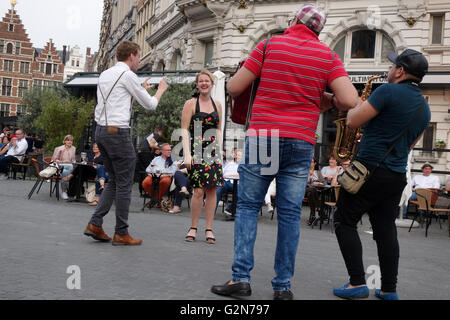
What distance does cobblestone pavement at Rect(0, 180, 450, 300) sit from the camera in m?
3.70

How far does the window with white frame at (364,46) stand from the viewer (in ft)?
74.3

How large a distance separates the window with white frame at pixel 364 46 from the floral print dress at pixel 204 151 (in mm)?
17947

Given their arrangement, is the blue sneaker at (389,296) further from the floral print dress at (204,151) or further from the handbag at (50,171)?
the handbag at (50,171)

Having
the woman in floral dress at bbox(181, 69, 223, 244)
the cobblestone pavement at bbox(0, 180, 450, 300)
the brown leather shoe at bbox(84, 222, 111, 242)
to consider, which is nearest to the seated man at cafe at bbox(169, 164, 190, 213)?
the cobblestone pavement at bbox(0, 180, 450, 300)

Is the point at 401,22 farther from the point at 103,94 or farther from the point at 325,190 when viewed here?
the point at 103,94

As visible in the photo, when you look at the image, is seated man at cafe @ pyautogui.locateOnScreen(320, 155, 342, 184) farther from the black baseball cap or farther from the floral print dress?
the black baseball cap

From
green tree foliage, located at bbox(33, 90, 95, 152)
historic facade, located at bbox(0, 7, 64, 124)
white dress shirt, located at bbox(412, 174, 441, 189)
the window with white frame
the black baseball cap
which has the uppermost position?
historic facade, located at bbox(0, 7, 64, 124)

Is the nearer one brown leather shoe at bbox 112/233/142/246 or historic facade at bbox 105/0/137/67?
brown leather shoe at bbox 112/233/142/246

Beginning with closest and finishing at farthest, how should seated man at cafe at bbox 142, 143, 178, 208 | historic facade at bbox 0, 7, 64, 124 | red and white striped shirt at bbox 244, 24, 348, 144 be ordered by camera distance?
red and white striped shirt at bbox 244, 24, 348, 144 < seated man at cafe at bbox 142, 143, 178, 208 < historic facade at bbox 0, 7, 64, 124

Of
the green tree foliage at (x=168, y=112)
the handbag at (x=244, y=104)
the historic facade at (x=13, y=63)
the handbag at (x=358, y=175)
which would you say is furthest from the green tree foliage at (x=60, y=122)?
the historic facade at (x=13, y=63)

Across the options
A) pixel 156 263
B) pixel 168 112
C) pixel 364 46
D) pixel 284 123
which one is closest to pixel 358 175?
pixel 284 123

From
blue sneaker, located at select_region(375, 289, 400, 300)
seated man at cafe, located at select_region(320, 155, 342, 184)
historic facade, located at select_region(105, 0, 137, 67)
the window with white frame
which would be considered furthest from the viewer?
historic facade, located at select_region(105, 0, 137, 67)

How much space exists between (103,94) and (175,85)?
55.1 feet

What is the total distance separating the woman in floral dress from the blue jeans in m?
2.50
